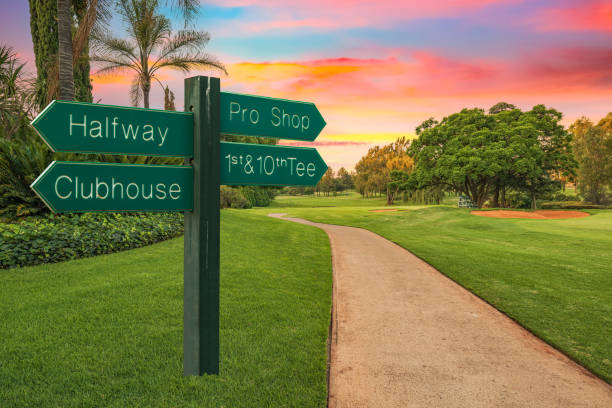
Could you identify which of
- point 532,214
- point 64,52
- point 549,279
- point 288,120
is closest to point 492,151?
point 532,214

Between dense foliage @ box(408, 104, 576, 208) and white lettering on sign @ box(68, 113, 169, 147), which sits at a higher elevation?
dense foliage @ box(408, 104, 576, 208)

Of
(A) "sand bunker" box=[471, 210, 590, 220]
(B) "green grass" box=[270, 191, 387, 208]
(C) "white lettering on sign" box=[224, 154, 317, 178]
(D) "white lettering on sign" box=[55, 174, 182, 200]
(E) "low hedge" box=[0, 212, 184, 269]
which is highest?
(C) "white lettering on sign" box=[224, 154, 317, 178]

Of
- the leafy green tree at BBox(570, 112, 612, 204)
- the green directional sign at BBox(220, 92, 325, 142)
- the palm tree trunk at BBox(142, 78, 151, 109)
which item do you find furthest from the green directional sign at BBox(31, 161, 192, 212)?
the leafy green tree at BBox(570, 112, 612, 204)

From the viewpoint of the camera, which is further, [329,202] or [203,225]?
[329,202]

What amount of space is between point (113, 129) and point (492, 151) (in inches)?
1244

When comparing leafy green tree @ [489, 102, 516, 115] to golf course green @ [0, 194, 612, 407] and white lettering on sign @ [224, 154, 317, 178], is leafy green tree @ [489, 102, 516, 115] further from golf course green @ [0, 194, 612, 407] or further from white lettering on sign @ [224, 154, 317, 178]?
white lettering on sign @ [224, 154, 317, 178]

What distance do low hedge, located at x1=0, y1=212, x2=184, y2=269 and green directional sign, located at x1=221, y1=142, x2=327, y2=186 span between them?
6.26 metres

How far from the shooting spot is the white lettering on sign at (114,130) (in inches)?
102

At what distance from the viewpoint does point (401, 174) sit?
36938 millimetres

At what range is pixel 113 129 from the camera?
2.69 meters

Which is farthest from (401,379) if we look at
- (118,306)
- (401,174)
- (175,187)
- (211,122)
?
(401,174)

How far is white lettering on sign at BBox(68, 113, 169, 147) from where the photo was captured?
2.58 meters

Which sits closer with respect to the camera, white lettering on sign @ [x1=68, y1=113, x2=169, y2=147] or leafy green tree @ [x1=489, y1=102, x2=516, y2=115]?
white lettering on sign @ [x1=68, y1=113, x2=169, y2=147]

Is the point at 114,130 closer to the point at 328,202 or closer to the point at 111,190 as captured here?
the point at 111,190
